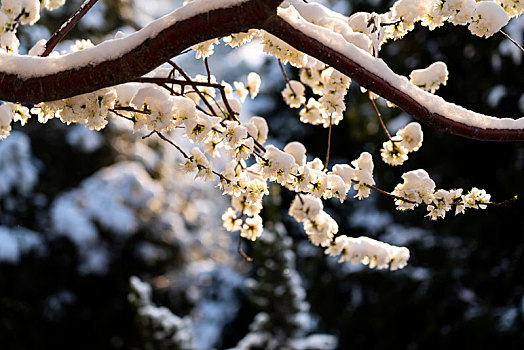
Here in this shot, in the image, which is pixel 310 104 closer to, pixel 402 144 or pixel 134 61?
pixel 402 144

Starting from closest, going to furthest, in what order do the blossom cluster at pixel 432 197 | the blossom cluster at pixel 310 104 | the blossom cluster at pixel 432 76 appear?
the blossom cluster at pixel 310 104 < the blossom cluster at pixel 432 197 < the blossom cluster at pixel 432 76

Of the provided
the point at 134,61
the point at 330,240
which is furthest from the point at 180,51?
the point at 330,240

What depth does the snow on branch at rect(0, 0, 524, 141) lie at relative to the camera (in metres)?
1.04

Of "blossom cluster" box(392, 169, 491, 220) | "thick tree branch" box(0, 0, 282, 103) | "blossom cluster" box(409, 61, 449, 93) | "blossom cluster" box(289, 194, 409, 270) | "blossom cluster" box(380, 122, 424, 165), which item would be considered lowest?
"thick tree branch" box(0, 0, 282, 103)

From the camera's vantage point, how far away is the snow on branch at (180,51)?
1040 mm

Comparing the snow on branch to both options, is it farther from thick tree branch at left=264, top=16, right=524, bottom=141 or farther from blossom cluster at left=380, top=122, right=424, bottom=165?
blossom cluster at left=380, top=122, right=424, bottom=165

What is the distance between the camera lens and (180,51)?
1093 millimetres

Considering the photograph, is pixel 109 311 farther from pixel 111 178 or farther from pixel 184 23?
pixel 184 23

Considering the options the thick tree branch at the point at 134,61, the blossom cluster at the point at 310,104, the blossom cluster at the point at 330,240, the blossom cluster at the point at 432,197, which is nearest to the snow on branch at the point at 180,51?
the thick tree branch at the point at 134,61

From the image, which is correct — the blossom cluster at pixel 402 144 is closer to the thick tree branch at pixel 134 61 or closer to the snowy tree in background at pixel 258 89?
the snowy tree in background at pixel 258 89

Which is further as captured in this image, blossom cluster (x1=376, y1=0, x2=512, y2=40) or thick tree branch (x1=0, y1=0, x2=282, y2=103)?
blossom cluster (x1=376, y1=0, x2=512, y2=40)

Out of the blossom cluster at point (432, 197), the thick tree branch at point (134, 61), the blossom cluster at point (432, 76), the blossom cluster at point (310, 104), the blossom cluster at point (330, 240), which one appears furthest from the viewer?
the blossom cluster at point (330, 240)

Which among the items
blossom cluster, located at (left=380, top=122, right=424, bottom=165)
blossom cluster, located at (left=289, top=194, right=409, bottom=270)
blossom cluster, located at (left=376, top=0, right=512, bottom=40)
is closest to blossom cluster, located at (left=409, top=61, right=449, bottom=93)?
blossom cluster, located at (left=380, top=122, right=424, bottom=165)

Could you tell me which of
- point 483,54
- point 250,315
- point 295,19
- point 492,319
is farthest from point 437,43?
point 295,19
